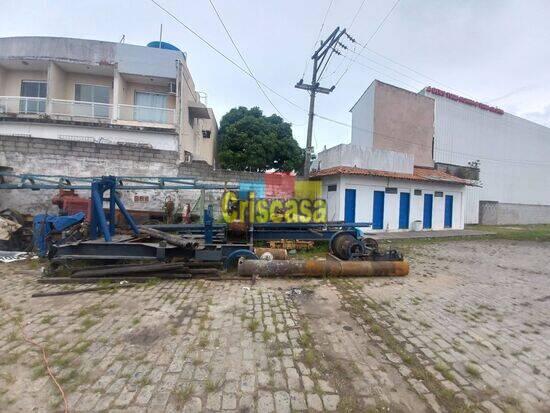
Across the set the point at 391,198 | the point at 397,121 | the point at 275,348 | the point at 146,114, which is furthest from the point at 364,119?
the point at 275,348

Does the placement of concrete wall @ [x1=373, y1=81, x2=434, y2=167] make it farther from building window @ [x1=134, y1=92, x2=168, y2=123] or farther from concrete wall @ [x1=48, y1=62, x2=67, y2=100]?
concrete wall @ [x1=48, y1=62, x2=67, y2=100]

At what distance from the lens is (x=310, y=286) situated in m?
5.17

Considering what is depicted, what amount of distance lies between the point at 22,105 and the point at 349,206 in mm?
17354

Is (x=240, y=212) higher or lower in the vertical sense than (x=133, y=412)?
higher

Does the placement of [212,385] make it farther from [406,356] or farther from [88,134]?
[88,134]

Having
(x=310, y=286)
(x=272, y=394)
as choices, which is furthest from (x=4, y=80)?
(x=272, y=394)

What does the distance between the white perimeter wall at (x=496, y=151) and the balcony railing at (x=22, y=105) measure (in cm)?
2533

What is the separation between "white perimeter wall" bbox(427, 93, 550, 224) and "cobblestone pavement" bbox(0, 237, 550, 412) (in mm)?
19346

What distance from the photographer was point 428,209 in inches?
587

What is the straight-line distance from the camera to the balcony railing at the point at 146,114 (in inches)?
546

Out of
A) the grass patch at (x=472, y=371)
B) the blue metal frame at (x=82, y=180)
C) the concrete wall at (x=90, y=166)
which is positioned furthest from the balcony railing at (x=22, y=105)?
the grass patch at (x=472, y=371)

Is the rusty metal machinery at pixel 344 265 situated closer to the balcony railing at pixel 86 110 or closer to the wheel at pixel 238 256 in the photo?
the wheel at pixel 238 256

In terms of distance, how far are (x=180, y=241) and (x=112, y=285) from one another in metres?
1.38

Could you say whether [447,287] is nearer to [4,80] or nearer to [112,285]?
[112,285]
